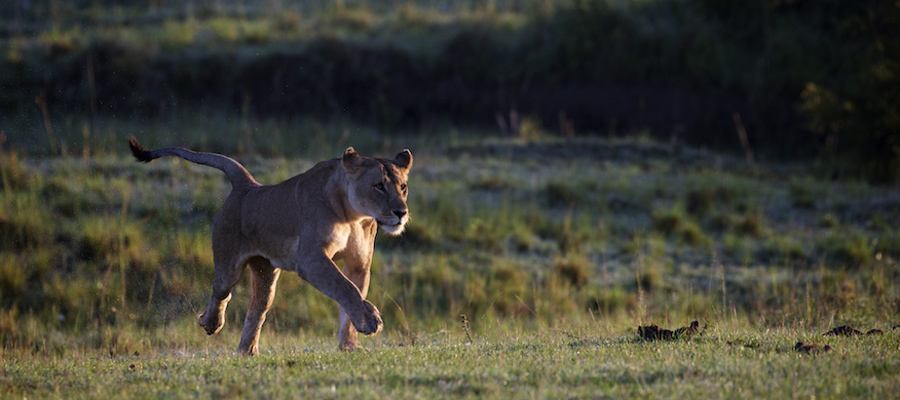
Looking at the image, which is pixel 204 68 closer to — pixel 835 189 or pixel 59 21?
pixel 59 21

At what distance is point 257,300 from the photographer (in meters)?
8.23

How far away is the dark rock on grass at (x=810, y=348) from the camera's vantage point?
670 cm

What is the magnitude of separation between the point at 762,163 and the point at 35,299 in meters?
14.5

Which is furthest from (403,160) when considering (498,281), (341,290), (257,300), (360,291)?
(498,281)

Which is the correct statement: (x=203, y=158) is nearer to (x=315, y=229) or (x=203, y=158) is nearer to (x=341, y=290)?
(x=315, y=229)

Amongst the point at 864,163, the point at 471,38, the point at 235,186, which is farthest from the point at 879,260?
the point at 471,38

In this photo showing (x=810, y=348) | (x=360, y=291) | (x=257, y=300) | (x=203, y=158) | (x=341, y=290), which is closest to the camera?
(x=810, y=348)

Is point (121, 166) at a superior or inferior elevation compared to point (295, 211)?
inferior

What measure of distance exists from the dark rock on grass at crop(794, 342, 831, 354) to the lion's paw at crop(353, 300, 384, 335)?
2.47 meters

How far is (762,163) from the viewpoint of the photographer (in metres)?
22.1

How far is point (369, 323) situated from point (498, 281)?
6.73 metres

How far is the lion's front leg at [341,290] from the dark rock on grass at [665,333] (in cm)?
193

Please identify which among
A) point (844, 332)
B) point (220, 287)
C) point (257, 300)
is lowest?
point (257, 300)

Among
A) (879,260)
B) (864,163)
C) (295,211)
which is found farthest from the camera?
(864,163)
